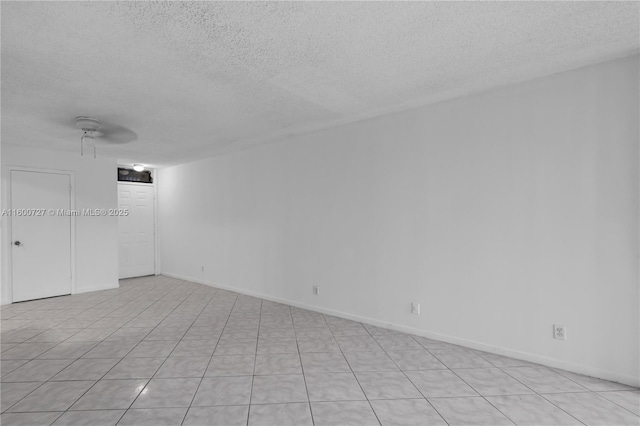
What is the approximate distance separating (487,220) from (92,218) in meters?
6.35

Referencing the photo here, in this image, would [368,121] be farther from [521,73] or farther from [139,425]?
[139,425]

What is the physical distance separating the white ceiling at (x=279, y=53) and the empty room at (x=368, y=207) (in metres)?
0.02

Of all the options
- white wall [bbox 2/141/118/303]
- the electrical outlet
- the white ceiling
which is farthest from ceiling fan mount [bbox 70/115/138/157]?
the electrical outlet

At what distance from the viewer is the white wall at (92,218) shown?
17.2ft

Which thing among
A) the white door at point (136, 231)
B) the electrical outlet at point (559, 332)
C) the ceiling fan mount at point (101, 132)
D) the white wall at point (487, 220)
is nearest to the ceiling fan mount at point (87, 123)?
the ceiling fan mount at point (101, 132)

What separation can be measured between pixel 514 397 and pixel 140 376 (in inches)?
115

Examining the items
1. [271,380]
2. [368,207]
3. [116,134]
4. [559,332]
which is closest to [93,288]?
[116,134]

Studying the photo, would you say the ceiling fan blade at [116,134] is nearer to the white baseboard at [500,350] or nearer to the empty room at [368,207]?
the empty room at [368,207]

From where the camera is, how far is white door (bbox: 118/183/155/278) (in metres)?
6.70

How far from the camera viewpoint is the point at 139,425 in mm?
1939

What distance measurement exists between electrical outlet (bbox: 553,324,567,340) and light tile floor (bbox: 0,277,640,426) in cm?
29

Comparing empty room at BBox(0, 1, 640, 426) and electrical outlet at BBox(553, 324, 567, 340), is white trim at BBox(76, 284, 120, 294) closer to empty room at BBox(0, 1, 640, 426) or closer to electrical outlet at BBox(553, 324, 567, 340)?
empty room at BBox(0, 1, 640, 426)

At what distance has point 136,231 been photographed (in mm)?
6887

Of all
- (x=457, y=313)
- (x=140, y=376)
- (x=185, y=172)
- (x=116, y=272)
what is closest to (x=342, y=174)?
(x=457, y=313)
